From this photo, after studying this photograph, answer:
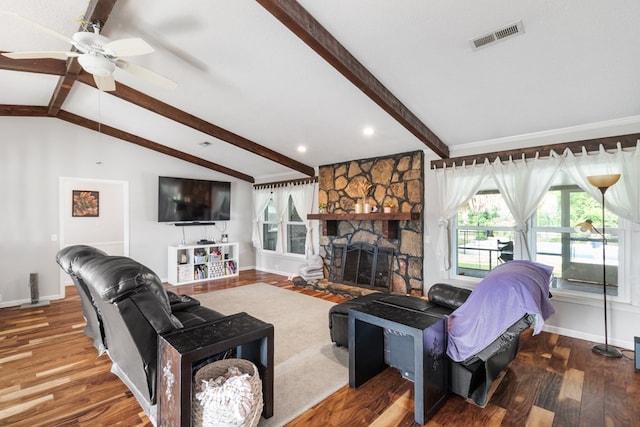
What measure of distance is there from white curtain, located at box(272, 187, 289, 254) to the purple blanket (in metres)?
5.01

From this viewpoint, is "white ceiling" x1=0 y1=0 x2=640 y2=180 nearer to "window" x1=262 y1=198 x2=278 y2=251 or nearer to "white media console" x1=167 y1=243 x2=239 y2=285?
"white media console" x1=167 y1=243 x2=239 y2=285

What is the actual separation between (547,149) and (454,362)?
110 inches

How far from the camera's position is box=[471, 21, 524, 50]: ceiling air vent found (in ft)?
7.31

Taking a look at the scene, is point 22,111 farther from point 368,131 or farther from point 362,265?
point 362,265

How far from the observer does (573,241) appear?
3613 millimetres

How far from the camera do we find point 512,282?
196cm

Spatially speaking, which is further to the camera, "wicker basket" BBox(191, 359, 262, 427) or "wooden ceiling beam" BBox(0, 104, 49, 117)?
"wooden ceiling beam" BBox(0, 104, 49, 117)

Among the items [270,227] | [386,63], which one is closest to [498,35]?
[386,63]

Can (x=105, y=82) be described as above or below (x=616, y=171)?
above

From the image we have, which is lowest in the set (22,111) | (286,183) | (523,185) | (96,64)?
(523,185)

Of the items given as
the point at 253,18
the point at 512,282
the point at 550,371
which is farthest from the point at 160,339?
the point at 550,371

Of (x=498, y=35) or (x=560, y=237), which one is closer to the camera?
(x=498, y=35)

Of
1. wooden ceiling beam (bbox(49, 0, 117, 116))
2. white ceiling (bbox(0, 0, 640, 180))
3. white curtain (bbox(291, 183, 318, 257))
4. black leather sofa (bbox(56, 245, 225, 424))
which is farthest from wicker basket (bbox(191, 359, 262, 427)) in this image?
white curtain (bbox(291, 183, 318, 257))

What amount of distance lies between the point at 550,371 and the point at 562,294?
1228mm
